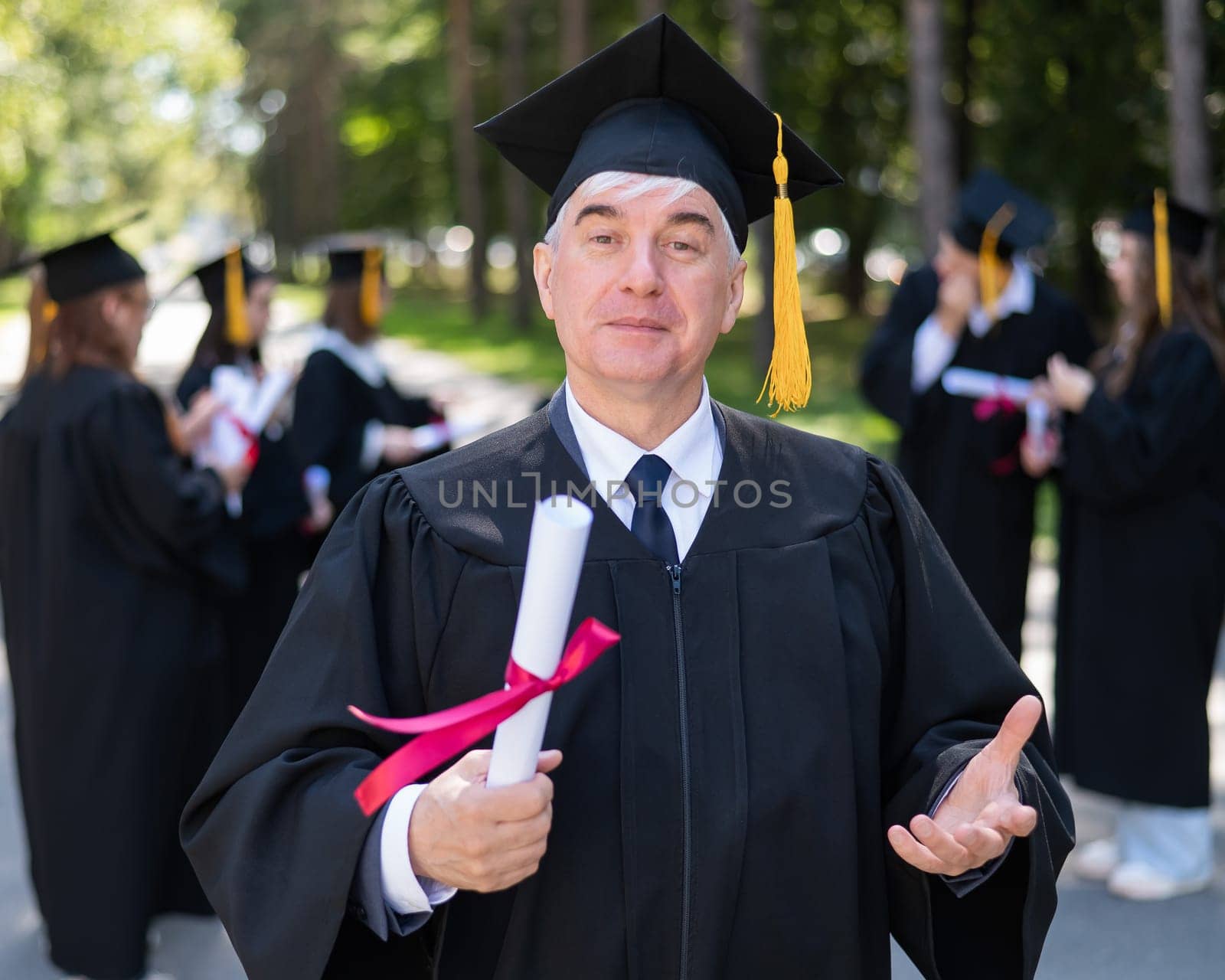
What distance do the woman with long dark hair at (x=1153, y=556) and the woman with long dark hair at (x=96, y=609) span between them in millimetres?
3184

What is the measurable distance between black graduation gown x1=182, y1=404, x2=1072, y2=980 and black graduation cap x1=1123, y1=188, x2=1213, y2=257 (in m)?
3.50

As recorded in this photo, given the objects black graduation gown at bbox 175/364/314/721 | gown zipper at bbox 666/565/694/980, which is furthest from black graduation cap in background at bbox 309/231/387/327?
gown zipper at bbox 666/565/694/980

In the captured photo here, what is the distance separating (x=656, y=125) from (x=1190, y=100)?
7.86m

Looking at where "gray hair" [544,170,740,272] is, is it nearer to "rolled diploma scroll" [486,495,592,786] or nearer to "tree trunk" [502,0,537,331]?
"rolled diploma scroll" [486,495,592,786]

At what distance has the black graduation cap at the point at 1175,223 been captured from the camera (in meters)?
5.20

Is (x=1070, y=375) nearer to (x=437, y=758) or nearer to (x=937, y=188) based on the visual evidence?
(x=437, y=758)

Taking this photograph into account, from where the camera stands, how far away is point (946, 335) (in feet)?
20.0

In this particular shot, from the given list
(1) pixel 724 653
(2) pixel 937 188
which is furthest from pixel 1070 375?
(2) pixel 937 188

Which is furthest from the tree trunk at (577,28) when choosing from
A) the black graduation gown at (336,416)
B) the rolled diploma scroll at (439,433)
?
the black graduation gown at (336,416)

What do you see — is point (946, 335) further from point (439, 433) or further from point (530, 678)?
point (530, 678)

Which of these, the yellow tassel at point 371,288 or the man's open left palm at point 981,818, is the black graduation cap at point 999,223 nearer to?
the yellow tassel at point 371,288

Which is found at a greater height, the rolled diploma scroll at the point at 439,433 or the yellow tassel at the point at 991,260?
the yellow tassel at the point at 991,260

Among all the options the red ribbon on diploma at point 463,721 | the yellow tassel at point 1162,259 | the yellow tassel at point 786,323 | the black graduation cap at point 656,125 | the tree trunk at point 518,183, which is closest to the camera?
the red ribbon on diploma at point 463,721

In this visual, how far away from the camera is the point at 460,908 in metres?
2.10
